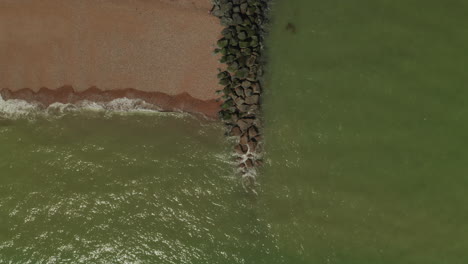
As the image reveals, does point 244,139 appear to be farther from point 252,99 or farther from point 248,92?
point 248,92

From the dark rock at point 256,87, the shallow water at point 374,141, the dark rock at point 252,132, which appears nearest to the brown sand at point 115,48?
the dark rock at point 256,87

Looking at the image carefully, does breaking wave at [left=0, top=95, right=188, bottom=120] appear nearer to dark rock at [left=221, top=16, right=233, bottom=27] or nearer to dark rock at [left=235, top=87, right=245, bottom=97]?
dark rock at [left=235, top=87, right=245, bottom=97]

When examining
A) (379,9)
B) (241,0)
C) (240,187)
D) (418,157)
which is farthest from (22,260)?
(379,9)

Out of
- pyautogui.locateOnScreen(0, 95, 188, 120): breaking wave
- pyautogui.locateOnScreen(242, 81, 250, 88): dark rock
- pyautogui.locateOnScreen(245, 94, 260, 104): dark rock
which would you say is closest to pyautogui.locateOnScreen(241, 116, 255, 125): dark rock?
pyautogui.locateOnScreen(245, 94, 260, 104): dark rock

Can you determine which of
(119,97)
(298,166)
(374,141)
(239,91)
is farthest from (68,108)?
(374,141)

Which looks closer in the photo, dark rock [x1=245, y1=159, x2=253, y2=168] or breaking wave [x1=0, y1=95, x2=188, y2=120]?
dark rock [x1=245, y1=159, x2=253, y2=168]

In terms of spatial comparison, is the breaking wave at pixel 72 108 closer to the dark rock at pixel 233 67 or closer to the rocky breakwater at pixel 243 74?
the rocky breakwater at pixel 243 74
